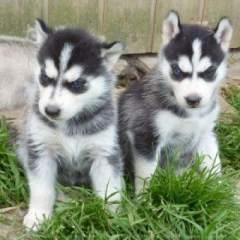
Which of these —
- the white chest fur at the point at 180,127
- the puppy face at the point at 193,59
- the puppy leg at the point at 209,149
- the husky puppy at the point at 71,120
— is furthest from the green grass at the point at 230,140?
the husky puppy at the point at 71,120

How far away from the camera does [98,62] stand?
451cm

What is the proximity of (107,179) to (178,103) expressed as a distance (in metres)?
0.78

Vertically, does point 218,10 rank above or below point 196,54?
below

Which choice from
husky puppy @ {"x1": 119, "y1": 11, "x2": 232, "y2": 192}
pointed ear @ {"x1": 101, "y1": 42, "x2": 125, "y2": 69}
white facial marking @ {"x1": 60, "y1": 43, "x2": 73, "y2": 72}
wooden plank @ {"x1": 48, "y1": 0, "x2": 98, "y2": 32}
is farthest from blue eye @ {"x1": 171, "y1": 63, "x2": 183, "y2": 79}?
wooden plank @ {"x1": 48, "y1": 0, "x2": 98, "y2": 32}

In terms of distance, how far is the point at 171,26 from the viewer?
4.96 m

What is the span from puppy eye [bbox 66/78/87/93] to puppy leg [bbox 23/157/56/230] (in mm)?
610

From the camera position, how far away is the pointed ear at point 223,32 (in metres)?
4.93

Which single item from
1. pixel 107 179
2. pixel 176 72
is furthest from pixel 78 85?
pixel 176 72

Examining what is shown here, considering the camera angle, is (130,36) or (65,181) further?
(130,36)

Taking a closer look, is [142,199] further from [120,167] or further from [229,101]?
[229,101]

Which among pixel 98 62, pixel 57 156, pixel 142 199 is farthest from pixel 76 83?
pixel 142 199

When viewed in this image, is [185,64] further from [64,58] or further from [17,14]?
[17,14]

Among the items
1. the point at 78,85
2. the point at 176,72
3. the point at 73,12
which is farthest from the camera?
the point at 73,12

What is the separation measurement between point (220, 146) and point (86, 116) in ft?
5.31
